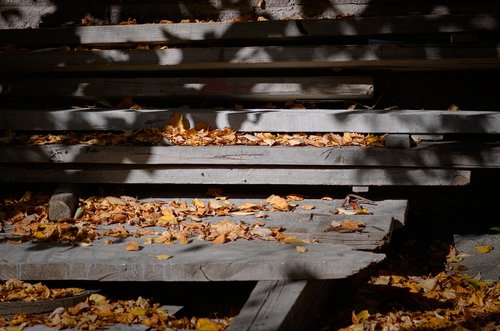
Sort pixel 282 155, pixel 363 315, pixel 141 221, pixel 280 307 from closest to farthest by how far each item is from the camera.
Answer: pixel 280 307, pixel 363 315, pixel 141 221, pixel 282 155

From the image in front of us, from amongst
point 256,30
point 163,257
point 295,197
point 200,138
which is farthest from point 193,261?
point 256,30

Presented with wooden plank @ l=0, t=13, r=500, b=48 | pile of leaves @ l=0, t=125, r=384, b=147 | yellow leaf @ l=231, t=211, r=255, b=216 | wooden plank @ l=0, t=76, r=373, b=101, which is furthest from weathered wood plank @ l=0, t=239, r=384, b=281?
A: wooden plank @ l=0, t=13, r=500, b=48

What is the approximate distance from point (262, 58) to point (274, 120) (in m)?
0.55

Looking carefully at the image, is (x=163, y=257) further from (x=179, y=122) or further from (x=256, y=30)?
(x=256, y=30)

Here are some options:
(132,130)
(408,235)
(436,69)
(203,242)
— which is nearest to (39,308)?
(203,242)

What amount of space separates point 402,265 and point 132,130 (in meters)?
2.60

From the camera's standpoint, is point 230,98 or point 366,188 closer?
point 366,188

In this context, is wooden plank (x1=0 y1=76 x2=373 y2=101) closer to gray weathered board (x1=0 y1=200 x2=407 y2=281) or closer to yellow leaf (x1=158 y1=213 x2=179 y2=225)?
yellow leaf (x1=158 y1=213 x2=179 y2=225)

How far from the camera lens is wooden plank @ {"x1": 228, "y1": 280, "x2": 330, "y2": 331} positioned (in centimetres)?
401

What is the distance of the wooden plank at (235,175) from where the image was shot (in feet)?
19.2

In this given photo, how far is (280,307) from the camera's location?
4.18 meters

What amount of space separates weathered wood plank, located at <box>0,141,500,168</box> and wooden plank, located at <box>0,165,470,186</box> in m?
0.07

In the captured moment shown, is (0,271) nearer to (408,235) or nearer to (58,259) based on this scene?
(58,259)

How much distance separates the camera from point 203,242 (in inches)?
202
